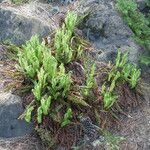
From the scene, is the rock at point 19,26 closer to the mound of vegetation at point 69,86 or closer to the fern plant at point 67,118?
the mound of vegetation at point 69,86

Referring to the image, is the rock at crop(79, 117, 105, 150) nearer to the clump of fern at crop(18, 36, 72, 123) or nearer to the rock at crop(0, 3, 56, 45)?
the clump of fern at crop(18, 36, 72, 123)

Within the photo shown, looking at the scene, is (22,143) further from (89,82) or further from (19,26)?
(19,26)

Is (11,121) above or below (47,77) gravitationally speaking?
below

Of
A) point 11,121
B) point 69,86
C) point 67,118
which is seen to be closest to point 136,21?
point 69,86

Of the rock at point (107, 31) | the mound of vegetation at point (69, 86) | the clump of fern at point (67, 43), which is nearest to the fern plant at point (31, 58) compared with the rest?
the mound of vegetation at point (69, 86)

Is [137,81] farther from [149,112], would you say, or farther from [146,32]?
[146,32]

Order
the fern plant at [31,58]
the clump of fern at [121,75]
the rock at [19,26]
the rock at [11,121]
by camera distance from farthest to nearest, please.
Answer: the rock at [19,26] < the clump of fern at [121,75] < the fern plant at [31,58] < the rock at [11,121]
